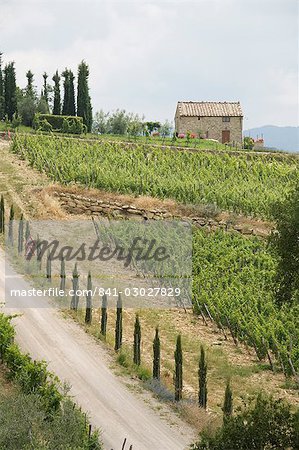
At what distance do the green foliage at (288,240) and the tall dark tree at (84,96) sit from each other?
42.9 metres

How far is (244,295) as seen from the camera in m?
25.2

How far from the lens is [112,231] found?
3192 cm

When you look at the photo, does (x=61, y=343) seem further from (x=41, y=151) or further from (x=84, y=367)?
(x=41, y=151)

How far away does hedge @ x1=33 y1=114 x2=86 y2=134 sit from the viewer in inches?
2026

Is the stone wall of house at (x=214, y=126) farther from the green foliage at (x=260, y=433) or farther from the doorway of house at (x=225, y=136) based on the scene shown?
the green foliage at (x=260, y=433)

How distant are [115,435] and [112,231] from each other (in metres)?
16.5

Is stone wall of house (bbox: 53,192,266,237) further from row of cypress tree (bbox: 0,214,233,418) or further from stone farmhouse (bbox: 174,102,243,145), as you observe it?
stone farmhouse (bbox: 174,102,243,145)

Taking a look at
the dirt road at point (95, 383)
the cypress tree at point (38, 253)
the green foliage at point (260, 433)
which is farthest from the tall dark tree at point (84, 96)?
the green foliage at point (260, 433)

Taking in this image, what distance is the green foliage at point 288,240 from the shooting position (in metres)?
17.1

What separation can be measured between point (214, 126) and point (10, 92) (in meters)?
17.1

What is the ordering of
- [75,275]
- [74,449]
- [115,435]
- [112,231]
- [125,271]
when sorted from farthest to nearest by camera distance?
[112,231], [125,271], [75,275], [115,435], [74,449]

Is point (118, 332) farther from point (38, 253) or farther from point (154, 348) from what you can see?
point (38, 253)

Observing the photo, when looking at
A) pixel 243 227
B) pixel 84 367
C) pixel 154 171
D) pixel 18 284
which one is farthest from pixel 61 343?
pixel 154 171

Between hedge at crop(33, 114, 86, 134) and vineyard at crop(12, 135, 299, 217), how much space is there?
5452 millimetres
